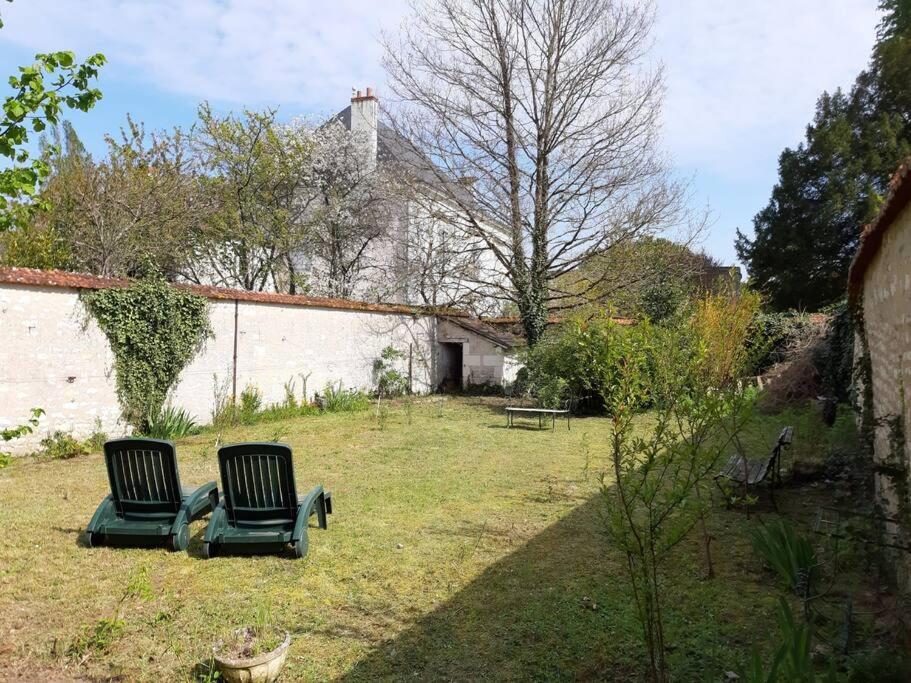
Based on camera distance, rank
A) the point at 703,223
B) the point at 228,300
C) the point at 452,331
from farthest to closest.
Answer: the point at 452,331 → the point at 703,223 → the point at 228,300

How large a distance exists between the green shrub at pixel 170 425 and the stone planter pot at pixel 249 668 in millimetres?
8626

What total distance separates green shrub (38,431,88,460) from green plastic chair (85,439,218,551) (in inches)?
187

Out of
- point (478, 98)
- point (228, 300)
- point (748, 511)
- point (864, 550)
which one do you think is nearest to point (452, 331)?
point (478, 98)

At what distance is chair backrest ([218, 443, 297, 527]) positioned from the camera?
17.0 ft

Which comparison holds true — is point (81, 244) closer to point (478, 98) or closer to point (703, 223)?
point (478, 98)

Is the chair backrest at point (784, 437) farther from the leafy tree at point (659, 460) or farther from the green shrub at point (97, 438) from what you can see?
the green shrub at point (97, 438)

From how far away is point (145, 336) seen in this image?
36.7 feet

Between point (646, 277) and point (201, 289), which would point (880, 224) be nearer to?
point (201, 289)

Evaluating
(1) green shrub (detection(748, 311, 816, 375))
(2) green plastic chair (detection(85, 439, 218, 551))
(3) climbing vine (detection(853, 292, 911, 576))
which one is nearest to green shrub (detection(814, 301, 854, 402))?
(1) green shrub (detection(748, 311, 816, 375))

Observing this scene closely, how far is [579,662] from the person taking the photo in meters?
3.60

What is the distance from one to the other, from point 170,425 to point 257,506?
6.92 metres

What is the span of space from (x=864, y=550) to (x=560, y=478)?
13.9 feet

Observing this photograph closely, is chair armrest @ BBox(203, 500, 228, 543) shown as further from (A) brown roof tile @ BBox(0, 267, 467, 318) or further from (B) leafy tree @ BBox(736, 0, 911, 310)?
(B) leafy tree @ BBox(736, 0, 911, 310)

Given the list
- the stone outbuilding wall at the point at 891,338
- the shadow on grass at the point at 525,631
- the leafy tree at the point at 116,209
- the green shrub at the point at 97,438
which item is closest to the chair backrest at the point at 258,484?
the shadow on grass at the point at 525,631
